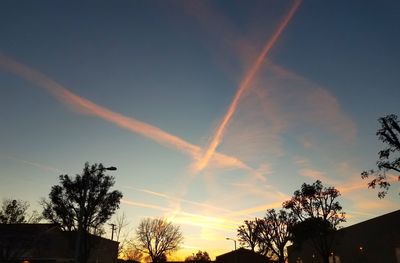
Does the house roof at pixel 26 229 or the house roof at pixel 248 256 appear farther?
the house roof at pixel 248 256

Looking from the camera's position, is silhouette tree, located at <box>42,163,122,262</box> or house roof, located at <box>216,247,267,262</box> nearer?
silhouette tree, located at <box>42,163,122,262</box>

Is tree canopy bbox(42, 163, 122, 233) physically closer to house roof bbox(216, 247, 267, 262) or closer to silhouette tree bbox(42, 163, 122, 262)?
silhouette tree bbox(42, 163, 122, 262)

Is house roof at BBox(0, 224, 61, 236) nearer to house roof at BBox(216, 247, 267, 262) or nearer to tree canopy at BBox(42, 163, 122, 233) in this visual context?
tree canopy at BBox(42, 163, 122, 233)

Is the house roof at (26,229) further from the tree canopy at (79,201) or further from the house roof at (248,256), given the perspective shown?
the house roof at (248,256)

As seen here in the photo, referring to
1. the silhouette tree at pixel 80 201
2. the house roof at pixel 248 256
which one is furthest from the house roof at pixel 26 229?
the house roof at pixel 248 256

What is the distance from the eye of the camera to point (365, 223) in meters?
47.4

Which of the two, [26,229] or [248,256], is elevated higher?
[248,256]

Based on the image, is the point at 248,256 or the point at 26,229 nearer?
the point at 26,229

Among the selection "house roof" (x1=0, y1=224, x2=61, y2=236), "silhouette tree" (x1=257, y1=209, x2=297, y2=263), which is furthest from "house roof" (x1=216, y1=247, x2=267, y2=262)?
"house roof" (x1=0, y1=224, x2=61, y2=236)

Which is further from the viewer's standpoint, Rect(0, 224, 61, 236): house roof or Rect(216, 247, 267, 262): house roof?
Rect(216, 247, 267, 262): house roof

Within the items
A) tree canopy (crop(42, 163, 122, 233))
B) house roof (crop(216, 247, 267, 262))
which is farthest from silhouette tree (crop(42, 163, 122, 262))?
house roof (crop(216, 247, 267, 262))

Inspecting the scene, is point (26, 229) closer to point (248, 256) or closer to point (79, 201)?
point (79, 201)

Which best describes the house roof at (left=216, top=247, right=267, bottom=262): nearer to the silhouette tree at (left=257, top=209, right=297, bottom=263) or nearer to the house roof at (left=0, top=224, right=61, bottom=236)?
the silhouette tree at (left=257, top=209, right=297, bottom=263)

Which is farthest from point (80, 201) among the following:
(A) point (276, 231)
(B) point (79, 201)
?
(A) point (276, 231)
